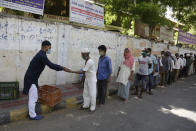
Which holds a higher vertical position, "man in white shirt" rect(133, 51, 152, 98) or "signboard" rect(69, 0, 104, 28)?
"signboard" rect(69, 0, 104, 28)

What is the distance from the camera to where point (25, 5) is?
16.8 feet

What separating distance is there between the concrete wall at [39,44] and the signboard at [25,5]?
0.37m

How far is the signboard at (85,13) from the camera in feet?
22.0

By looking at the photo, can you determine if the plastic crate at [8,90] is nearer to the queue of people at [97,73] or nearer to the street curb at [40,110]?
the street curb at [40,110]

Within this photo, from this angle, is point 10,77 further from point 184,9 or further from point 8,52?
point 184,9

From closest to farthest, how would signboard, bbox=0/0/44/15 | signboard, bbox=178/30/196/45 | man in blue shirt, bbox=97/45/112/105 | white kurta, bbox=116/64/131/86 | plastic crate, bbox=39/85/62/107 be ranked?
plastic crate, bbox=39/85/62/107 < man in blue shirt, bbox=97/45/112/105 < signboard, bbox=0/0/44/15 < white kurta, bbox=116/64/131/86 < signboard, bbox=178/30/196/45

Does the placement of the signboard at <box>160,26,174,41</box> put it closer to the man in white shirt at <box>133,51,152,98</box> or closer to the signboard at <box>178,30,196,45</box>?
the signboard at <box>178,30,196,45</box>

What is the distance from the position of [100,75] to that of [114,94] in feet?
6.45

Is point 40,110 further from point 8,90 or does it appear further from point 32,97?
point 8,90

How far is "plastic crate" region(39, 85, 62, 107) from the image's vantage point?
4031 millimetres

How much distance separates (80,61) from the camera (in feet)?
22.8

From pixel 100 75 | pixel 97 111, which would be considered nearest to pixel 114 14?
pixel 100 75

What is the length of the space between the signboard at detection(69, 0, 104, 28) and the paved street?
3.74 m

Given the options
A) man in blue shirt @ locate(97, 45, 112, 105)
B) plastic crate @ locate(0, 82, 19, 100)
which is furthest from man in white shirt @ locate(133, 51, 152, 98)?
plastic crate @ locate(0, 82, 19, 100)
